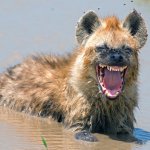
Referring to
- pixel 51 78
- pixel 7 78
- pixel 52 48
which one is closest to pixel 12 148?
pixel 51 78

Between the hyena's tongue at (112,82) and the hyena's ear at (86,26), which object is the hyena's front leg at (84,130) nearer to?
the hyena's tongue at (112,82)

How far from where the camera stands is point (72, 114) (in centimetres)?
915

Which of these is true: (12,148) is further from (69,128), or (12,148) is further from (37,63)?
(37,63)

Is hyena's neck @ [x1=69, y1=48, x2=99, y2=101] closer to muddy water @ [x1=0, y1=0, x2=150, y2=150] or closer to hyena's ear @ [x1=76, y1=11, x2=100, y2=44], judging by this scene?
hyena's ear @ [x1=76, y1=11, x2=100, y2=44]

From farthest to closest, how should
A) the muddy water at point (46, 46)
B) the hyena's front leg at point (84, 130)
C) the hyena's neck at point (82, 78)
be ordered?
1. the hyena's neck at point (82, 78)
2. the hyena's front leg at point (84, 130)
3. the muddy water at point (46, 46)

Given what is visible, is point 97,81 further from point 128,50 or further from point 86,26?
point 86,26

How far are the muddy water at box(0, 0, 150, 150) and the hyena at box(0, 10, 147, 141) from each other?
20cm

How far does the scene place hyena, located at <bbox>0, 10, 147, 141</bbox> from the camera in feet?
29.0

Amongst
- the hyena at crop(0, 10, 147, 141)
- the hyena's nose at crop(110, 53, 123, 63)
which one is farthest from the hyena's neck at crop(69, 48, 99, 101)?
the hyena's nose at crop(110, 53, 123, 63)

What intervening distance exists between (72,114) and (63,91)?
0.36 meters

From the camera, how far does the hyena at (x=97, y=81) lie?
885cm

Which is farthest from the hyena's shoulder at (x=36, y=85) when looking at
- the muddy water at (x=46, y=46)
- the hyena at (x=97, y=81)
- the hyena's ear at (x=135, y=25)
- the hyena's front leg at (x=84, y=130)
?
the hyena's ear at (x=135, y=25)

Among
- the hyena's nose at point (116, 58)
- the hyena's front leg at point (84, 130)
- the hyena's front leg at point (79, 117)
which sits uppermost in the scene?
the hyena's nose at point (116, 58)

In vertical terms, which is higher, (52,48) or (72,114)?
(52,48)
